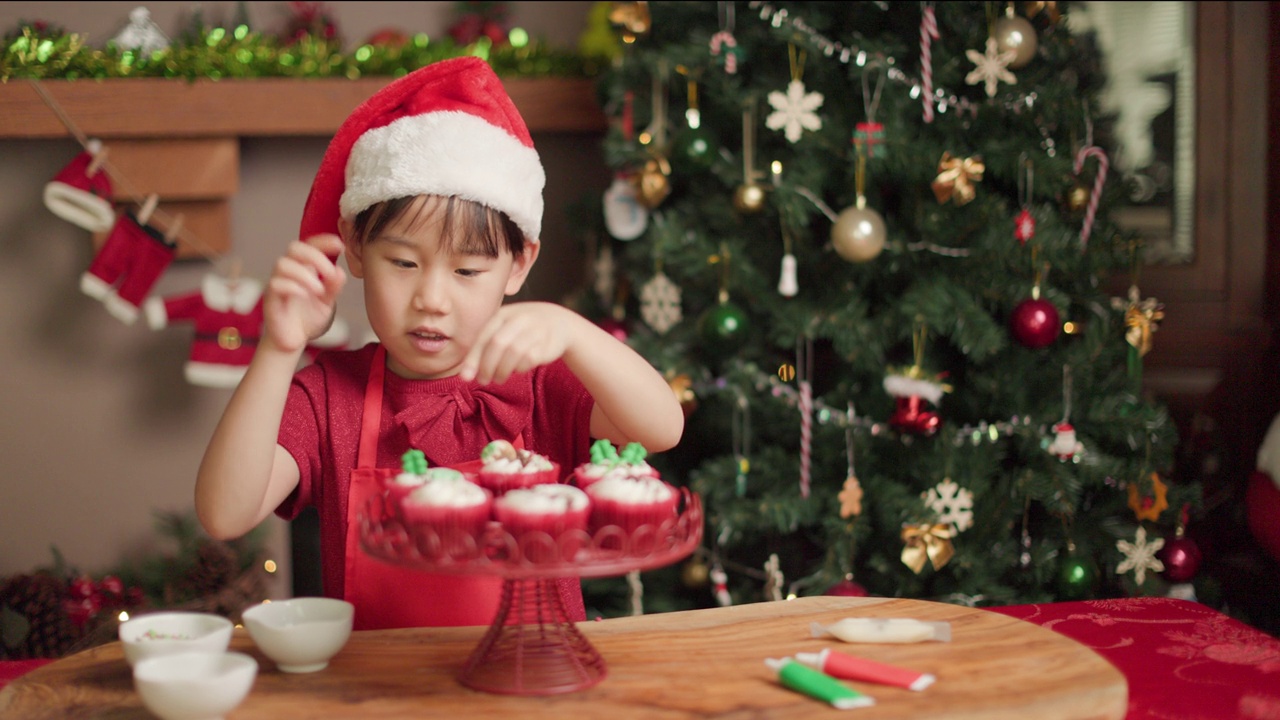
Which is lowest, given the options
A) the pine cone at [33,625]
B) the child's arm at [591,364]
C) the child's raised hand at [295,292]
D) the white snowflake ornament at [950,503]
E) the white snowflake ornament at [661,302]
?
the pine cone at [33,625]

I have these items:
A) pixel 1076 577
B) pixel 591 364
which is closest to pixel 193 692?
pixel 591 364

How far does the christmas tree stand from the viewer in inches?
83.8

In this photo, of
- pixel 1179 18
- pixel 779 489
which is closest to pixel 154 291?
pixel 779 489

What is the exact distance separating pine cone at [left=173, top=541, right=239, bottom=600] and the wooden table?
1.57 metres

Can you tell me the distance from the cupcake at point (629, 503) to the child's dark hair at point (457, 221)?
14.1 inches

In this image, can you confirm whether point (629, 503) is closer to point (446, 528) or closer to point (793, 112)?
point (446, 528)

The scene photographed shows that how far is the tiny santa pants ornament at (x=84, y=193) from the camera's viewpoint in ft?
8.00

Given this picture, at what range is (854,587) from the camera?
2.04 meters

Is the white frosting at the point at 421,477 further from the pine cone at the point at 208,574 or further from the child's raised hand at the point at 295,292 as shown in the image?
the pine cone at the point at 208,574

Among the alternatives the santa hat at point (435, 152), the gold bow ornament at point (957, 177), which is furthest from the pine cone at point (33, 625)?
the gold bow ornament at point (957, 177)

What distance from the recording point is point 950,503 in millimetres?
2090

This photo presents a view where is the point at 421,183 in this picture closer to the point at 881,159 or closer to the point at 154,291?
the point at 881,159

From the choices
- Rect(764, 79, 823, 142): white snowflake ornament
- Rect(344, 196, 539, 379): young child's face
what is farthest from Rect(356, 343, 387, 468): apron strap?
Rect(764, 79, 823, 142): white snowflake ornament

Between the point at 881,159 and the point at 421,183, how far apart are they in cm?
123
